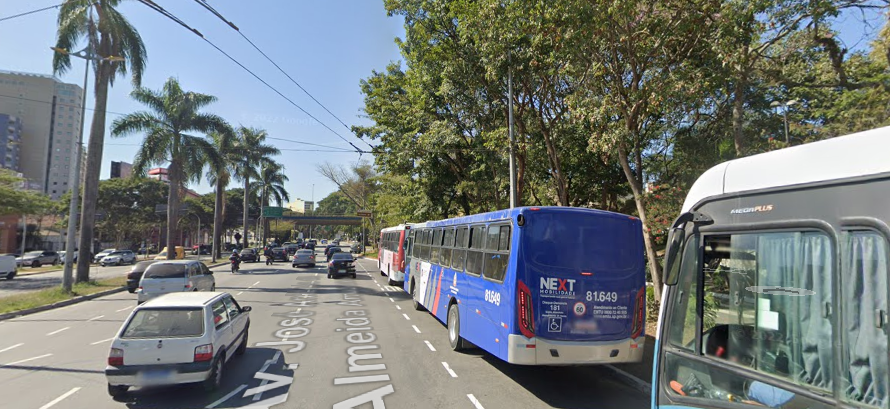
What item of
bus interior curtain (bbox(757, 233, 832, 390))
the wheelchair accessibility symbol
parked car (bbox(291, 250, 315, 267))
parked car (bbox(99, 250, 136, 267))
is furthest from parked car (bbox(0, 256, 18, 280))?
bus interior curtain (bbox(757, 233, 832, 390))

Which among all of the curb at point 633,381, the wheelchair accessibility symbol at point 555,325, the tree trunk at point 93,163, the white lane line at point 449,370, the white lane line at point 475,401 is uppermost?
the tree trunk at point 93,163

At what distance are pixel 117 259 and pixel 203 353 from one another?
44371 millimetres

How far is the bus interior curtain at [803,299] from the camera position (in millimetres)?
2502

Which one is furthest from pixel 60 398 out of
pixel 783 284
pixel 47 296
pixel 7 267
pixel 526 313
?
pixel 7 267

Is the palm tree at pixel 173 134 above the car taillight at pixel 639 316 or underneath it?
above

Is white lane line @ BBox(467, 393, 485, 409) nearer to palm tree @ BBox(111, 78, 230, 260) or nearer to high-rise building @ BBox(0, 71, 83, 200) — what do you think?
palm tree @ BBox(111, 78, 230, 260)

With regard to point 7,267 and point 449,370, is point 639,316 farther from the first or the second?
point 7,267

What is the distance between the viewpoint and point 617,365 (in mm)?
8445

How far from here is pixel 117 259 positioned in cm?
4200

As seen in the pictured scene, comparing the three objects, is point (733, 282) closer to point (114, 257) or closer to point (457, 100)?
point (457, 100)

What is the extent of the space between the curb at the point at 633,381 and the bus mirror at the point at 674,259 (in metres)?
4.63

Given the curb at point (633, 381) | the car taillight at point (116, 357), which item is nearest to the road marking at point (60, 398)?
the car taillight at point (116, 357)

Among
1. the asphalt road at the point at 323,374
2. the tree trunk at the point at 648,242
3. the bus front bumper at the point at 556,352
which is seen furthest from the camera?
the tree trunk at the point at 648,242

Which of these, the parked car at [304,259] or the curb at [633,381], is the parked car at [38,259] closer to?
the parked car at [304,259]
